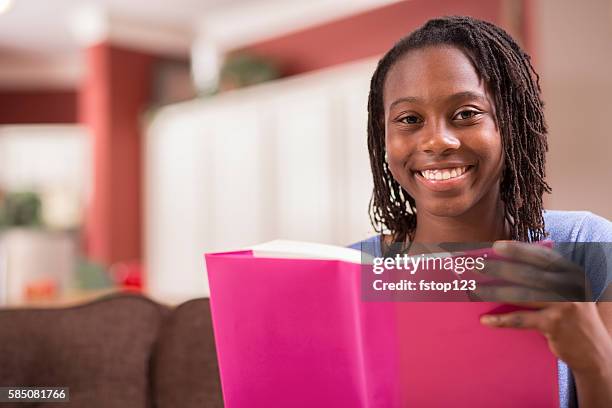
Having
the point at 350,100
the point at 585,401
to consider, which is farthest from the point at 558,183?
the point at 350,100

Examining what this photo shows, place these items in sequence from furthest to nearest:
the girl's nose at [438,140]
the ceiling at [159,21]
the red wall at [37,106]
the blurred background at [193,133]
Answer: the red wall at [37,106], the ceiling at [159,21], the blurred background at [193,133], the girl's nose at [438,140]

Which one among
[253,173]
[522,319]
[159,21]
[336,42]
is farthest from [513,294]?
[159,21]

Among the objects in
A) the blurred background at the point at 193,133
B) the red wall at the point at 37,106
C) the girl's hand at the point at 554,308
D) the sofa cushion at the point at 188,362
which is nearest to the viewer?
the girl's hand at the point at 554,308

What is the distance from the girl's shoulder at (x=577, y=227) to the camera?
0.71 meters

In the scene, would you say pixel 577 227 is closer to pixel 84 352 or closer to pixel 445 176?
pixel 445 176

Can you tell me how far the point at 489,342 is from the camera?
0.56m

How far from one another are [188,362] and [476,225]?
529 mm

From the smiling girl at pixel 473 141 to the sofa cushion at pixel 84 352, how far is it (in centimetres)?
48

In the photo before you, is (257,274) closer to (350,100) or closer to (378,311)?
(378,311)

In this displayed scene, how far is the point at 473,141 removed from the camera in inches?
26.4

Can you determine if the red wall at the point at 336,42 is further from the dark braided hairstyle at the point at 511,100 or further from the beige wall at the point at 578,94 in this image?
the dark braided hairstyle at the point at 511,100

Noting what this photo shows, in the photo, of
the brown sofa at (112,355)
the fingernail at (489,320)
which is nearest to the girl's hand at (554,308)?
the fingernail at (489,320)

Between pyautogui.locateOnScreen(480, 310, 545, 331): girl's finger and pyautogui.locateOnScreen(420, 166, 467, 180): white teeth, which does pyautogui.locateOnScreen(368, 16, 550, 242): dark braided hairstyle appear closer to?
pyautogui.locateOnScreen(420, 166, 467, 180): white teeth

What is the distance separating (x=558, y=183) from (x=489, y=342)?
1105 millimetres
